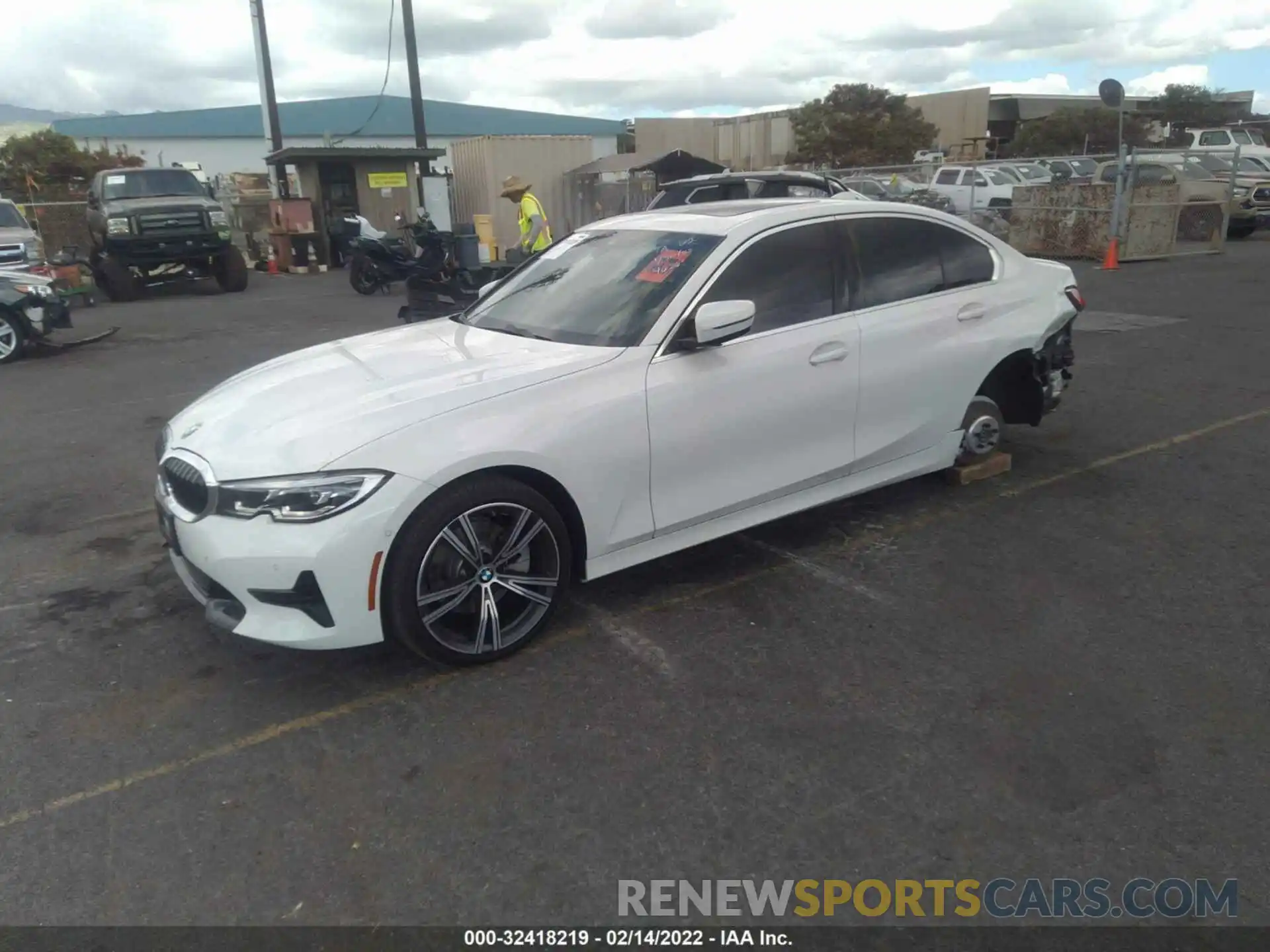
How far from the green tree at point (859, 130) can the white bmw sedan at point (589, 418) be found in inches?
1854

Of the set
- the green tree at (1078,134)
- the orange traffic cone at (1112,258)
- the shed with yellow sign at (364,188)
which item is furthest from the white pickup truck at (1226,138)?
the shed with yellow sign at (364,188)

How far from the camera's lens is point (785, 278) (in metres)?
4.38

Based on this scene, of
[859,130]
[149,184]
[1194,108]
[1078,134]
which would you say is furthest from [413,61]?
[1194,108]

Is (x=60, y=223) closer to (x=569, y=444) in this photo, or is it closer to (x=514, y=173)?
(x=514, y=173)

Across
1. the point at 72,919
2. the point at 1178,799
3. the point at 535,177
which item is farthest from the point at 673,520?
the point at 535,177

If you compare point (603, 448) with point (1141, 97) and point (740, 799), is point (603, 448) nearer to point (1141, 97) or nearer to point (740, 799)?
point (740, 799)

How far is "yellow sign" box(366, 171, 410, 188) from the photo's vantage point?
2250 centimetres

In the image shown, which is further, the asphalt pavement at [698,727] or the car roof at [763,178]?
the car roof at [763,178]

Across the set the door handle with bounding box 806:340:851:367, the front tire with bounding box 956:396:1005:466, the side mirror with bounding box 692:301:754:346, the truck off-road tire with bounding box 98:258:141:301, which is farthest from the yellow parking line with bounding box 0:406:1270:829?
the truck off-road tire with bounding box 98:258:141:301

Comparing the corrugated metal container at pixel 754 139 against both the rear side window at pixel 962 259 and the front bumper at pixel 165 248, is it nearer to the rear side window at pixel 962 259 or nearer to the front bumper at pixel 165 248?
the front bumper at pixel 165 248

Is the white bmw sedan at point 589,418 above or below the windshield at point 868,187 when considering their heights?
below

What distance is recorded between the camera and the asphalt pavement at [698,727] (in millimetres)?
2637

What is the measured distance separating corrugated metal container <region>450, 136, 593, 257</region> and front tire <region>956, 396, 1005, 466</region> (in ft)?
65.1

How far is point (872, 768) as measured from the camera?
9.88 feet
